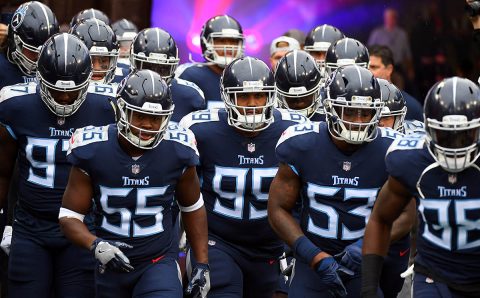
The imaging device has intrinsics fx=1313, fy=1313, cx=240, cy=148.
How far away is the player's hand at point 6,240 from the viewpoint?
325 inches

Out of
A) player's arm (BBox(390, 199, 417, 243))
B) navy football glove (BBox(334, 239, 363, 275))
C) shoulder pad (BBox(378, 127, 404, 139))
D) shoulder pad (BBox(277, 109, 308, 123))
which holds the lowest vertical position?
navy football glove (BBox(334, 239, 363, 275))

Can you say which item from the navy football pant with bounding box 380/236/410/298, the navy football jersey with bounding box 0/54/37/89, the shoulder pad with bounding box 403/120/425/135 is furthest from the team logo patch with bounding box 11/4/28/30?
the navy football pant with bounding box 380/236/410/298

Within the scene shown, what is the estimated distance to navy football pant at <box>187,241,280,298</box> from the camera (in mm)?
7496

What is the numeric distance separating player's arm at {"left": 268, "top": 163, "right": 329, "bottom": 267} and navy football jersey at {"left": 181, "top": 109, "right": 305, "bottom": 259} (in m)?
0.51

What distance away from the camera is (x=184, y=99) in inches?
355

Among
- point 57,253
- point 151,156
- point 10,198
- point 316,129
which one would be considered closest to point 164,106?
point 151,156

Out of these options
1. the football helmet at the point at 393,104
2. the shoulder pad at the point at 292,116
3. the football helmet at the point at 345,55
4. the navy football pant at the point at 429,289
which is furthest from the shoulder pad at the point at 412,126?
the navy football pant at the point at 429,289

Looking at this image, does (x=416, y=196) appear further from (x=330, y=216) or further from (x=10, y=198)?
(x=10, y=198)

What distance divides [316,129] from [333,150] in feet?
0.58

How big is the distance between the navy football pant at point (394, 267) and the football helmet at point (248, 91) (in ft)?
3.47

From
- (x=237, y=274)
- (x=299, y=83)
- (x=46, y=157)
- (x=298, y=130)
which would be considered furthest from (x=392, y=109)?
(x=46, y=157)

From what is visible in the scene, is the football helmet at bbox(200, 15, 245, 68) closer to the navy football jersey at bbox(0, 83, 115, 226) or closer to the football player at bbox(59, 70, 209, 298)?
the navy football jersey at bbox(0, 83, 115, 226)

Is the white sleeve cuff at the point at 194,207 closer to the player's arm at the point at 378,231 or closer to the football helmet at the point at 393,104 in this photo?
the player's arm at the point at 378,231

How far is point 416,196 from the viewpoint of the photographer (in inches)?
247
